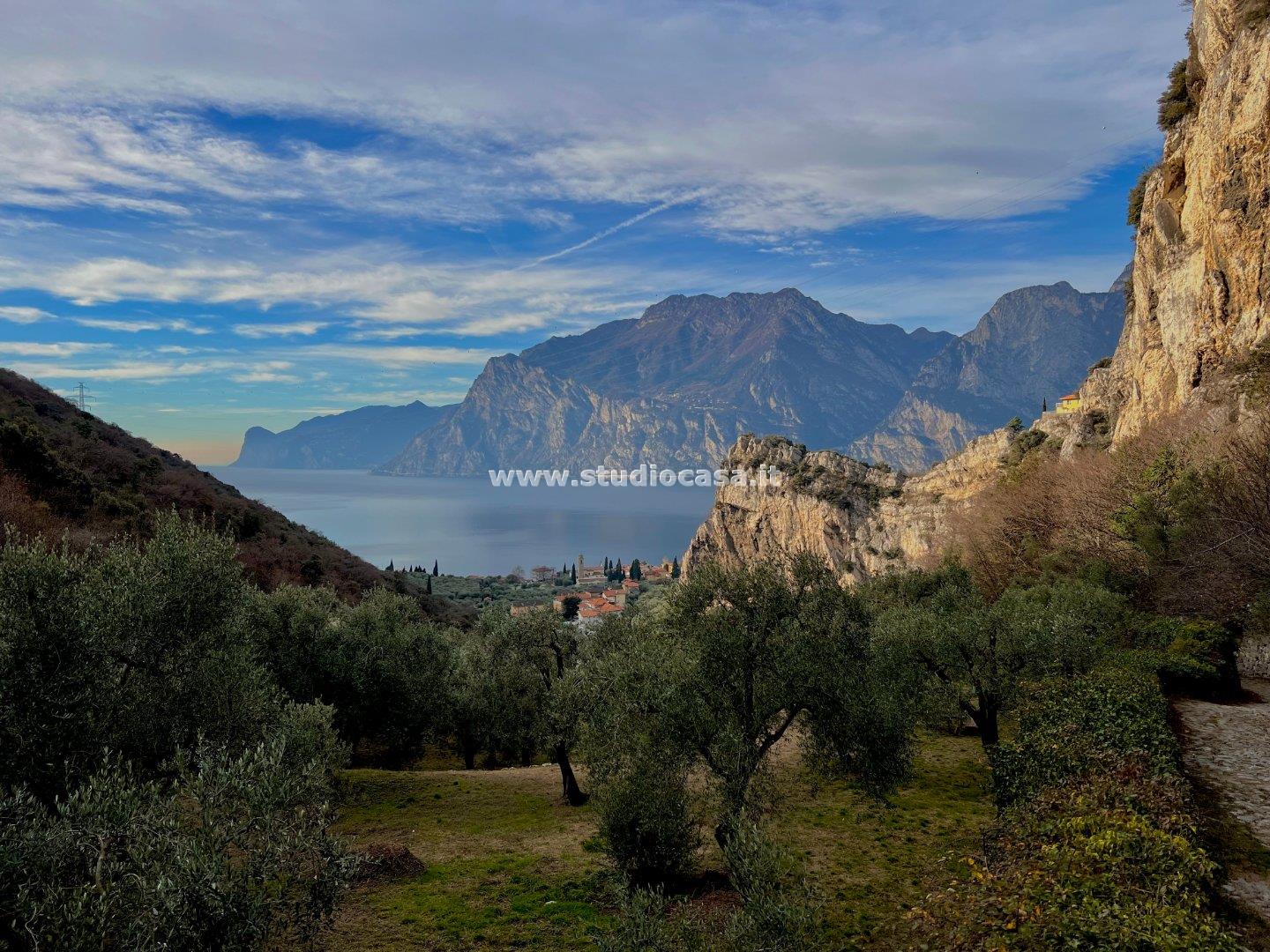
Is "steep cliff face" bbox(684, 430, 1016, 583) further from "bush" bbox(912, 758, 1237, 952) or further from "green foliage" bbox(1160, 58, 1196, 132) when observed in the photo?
"bush" bbox(912, 758, 1237, 952)

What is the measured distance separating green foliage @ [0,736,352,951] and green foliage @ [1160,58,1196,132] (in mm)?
67738

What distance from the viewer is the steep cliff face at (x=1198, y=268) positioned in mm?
37844

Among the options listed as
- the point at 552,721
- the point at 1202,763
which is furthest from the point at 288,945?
the point at 1202,763

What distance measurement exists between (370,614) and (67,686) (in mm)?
18520

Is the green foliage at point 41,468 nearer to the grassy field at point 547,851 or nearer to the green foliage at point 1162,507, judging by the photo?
the grassy field at point 547,851

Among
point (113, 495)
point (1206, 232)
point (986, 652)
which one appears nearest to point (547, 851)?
point (986, 652)

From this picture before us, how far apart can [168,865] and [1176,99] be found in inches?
2833

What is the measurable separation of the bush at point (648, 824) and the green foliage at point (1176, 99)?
6166cm

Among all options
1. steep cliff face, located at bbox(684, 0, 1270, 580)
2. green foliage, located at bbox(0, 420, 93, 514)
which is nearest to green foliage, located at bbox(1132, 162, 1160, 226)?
steep cliff face, located at bbox(684, 0, 1270, 580)

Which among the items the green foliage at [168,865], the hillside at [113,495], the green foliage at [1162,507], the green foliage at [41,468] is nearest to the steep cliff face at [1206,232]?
the green foliage at [1162,507]

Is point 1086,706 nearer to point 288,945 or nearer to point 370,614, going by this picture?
point 288,945

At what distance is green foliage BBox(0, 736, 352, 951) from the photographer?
26.1 feet

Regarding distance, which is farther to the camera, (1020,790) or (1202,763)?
(1202,763)

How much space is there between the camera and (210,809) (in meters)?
9.27
